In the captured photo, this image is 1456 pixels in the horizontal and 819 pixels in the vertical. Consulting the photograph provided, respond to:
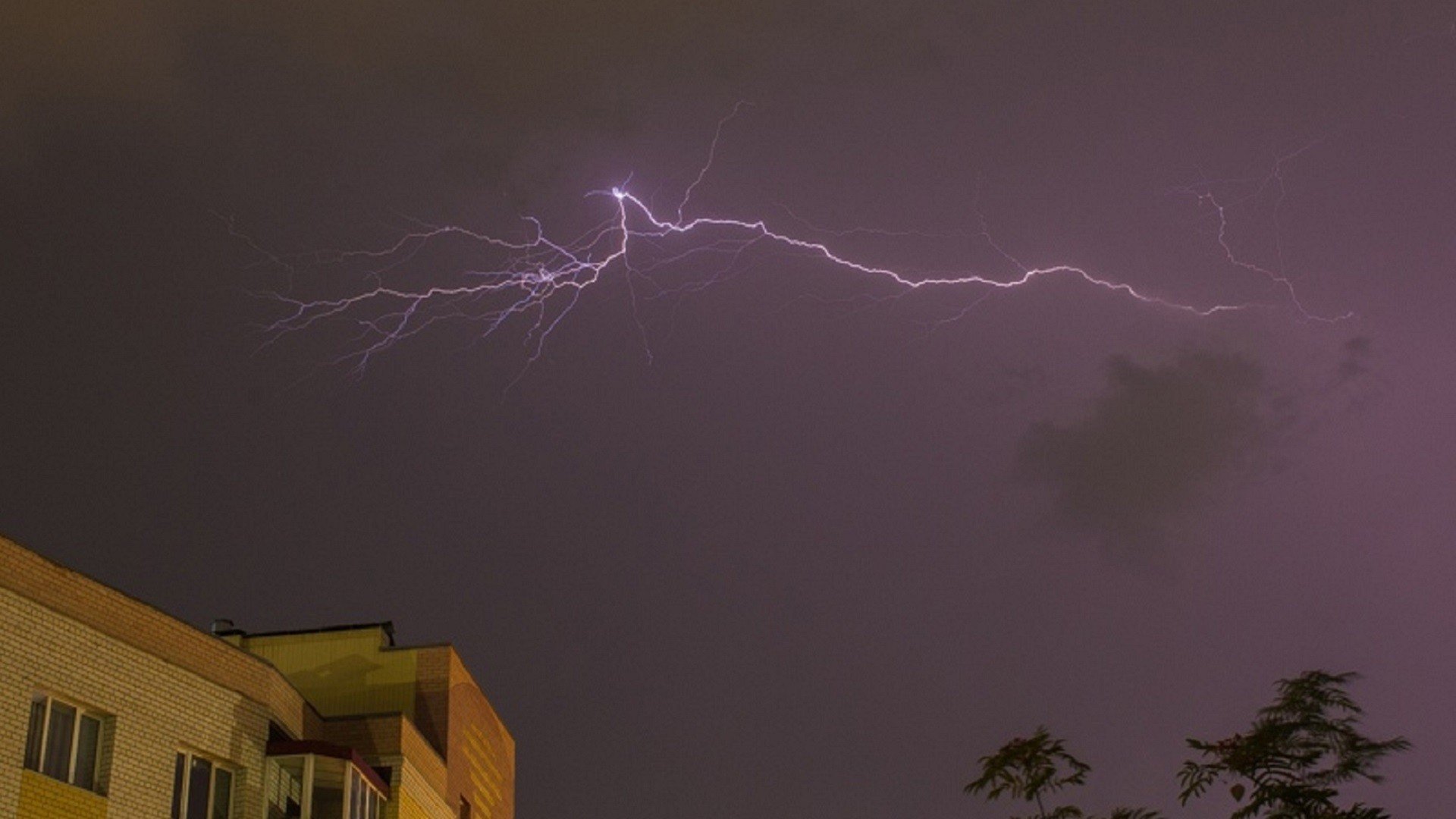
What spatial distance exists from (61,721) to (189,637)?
7.79ft

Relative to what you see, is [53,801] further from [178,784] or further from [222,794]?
[222,794]

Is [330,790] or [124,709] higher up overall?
[124,709]

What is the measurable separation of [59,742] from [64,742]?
0.32 feet

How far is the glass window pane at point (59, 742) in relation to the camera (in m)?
18.5

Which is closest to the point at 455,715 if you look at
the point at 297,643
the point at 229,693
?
the point at 297,643

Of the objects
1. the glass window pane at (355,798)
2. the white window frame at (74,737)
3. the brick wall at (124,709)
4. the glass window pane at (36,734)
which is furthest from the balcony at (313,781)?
the glass window pane at (36,734)

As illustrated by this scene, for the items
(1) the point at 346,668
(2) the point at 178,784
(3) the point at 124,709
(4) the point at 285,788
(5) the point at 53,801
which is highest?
(1) the point at 346,668

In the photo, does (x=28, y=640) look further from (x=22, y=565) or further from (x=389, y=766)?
(x=389, y=766)

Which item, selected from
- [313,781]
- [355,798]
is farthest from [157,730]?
[355,798]

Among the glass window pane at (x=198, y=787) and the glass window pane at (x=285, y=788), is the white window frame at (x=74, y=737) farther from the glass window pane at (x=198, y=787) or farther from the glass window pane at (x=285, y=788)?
the glass window pane at (x=285, y=788)

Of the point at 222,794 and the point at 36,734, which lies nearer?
the point at 36,734

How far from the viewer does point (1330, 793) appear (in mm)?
12531

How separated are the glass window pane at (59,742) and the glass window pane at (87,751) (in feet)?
0.44

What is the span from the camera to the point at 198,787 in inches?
819
